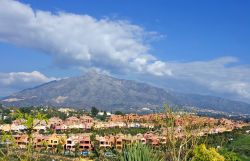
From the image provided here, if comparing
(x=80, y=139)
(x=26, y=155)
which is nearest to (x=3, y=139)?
(x=26, y=155)

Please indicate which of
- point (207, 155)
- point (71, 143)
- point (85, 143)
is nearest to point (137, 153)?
point (207, 155)

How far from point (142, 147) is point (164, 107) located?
2.30 feet

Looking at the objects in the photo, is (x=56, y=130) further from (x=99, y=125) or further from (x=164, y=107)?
(x=164, y=107)

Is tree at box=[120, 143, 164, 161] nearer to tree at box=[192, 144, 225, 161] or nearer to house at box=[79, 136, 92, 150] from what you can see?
tree at box=[192, 144, 225, 161]

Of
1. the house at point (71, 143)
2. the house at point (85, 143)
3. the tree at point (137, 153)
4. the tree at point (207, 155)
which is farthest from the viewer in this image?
the house at point (71, 143)

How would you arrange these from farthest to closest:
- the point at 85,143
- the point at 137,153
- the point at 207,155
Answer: the point at 85,143 → the point at 207,155 → the point at 137,153

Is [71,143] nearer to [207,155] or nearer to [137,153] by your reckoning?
[207,155]

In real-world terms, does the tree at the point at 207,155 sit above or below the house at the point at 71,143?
above

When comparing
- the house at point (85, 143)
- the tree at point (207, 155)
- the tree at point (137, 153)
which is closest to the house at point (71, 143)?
the house at point (85, 143)

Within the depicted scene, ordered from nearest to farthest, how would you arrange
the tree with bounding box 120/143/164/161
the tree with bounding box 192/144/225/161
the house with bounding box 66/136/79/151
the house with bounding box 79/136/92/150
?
the tree with bounding box 120/143/164/161, the tree with bounding box 192/144/225/161, the house with bounding box 79/136/92/150, the house with bounding box 66/136/79/151

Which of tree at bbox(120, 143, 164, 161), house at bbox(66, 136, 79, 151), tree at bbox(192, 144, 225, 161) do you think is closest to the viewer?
tree at bbox(120, 143, 164, 161)

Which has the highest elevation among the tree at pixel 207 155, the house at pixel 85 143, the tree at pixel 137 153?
the tree at pixel 137 153

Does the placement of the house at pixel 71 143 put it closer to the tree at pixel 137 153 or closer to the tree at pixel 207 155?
the tree at pixel 207 155

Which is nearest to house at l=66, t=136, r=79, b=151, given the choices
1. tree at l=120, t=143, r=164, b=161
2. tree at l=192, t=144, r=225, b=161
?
tree at l=192, t=144, r=225, b=161
